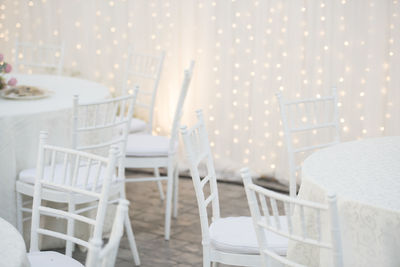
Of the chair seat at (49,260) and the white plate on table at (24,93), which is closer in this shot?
the chair seat at (49,260)

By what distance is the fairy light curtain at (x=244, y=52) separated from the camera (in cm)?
383

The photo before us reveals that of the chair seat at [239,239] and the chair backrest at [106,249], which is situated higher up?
the chair backrest at [106,249]

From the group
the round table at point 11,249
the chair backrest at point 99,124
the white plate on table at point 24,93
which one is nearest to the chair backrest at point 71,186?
the round table at point 11,249

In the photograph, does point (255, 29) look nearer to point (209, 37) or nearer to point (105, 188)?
point (209, 37)

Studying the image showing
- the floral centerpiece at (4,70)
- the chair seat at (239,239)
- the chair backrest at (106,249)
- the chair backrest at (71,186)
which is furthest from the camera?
the floral centerpiece at (4,70)

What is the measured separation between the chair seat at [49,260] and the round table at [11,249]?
36cm

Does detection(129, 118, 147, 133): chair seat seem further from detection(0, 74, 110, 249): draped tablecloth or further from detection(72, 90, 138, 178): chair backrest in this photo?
detection(0, 74, 110, 249): draped tablecloth

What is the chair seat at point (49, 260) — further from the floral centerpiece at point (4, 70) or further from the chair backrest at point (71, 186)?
the floral centerpiece at point (4, 70)

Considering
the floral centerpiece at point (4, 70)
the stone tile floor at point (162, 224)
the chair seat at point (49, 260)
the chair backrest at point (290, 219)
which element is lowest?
the stone tile floor at point (162, 224)

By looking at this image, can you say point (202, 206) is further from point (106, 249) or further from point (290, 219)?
point (106, 249)

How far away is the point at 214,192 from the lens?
2.50 metres

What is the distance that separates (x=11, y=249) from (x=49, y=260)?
52 centimetres

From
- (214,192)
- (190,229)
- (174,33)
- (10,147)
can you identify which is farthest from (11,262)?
(174,33)

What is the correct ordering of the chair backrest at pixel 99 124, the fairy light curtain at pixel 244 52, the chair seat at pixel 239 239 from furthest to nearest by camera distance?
the fairy light curtain at pixel 244 52 → the chair backrest at pixel 99 124 → the chair seat at pixel 239 239
